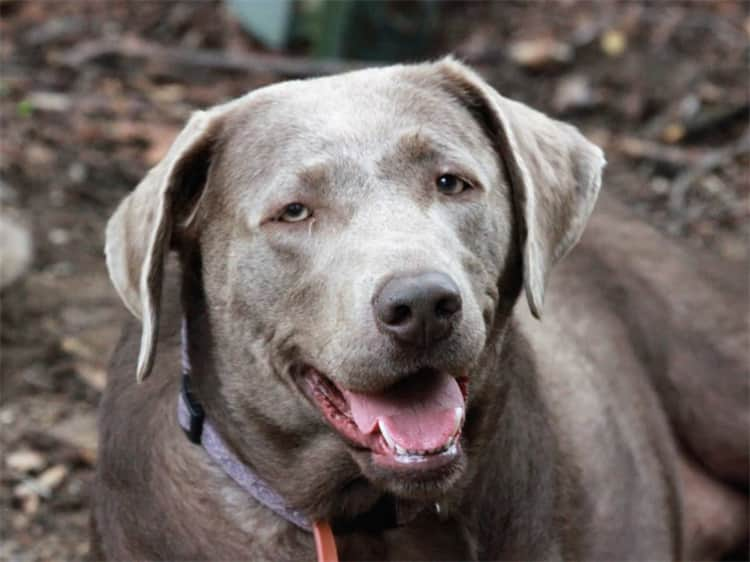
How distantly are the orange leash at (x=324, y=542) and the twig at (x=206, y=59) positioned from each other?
14.9ft

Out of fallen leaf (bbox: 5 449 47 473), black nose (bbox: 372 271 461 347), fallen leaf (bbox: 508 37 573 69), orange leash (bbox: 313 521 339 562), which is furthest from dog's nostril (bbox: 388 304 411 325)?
fallen leaf (bbox: 508 37 573 69)

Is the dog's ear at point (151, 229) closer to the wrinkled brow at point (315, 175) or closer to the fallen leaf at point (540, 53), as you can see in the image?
the wrinkled brow at point (315, 175)

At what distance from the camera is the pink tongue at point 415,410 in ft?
11.2

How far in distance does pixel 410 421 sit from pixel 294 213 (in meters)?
0.57

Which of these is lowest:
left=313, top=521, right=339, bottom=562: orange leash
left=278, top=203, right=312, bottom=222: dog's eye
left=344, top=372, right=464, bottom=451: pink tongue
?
left=313, top=521, right=339, bottom=562: orange leash

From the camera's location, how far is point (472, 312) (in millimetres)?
3408

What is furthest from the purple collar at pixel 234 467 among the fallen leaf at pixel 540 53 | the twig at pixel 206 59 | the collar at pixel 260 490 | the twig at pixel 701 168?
the fallen leaf at pixel 540 53

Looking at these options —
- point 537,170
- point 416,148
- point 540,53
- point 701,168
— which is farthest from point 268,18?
point 416,148

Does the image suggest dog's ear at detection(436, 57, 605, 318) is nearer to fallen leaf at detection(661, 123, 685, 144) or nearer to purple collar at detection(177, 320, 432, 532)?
purple collar at detection(177, 320, 432, 532)

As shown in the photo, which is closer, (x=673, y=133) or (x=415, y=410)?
(x=415, y=410)

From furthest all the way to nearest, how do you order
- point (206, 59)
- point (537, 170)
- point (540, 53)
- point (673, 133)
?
1. point (206, 59)
2. point (540, 53)
3. point (673, 133)
4. point (537, 170)

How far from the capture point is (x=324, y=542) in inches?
148

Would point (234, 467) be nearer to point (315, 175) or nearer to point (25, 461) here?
point (315, 175)

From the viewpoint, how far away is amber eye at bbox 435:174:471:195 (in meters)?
3.74
